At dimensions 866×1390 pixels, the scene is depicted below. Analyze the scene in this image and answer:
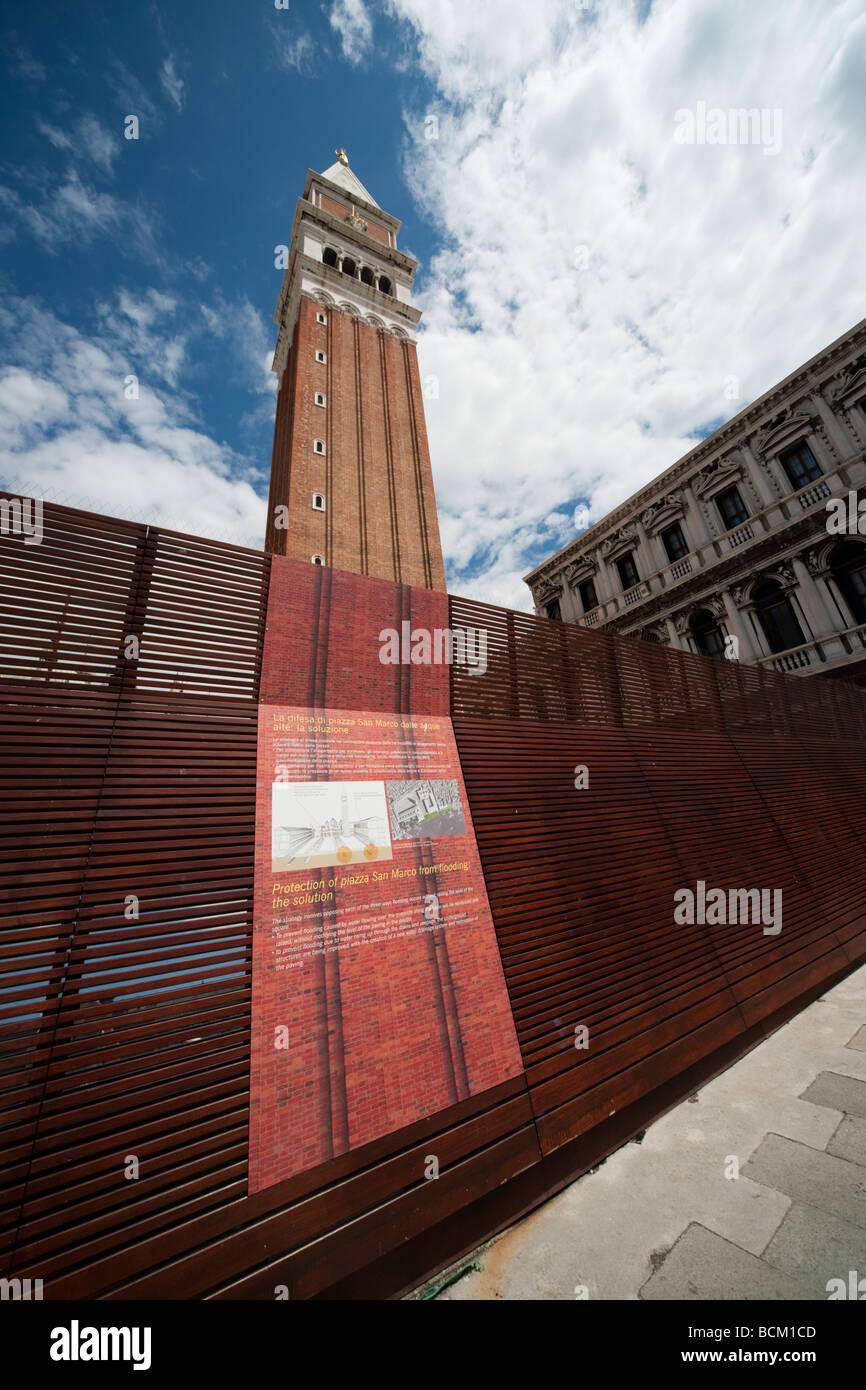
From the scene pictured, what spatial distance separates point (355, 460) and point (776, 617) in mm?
18846

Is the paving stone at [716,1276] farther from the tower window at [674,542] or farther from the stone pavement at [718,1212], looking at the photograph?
the tower window at [674,542]

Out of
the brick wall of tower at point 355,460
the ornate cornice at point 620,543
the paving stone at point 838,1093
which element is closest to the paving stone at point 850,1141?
the paving stone at point 838,1093

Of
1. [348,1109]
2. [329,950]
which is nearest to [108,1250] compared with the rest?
[348,1109]

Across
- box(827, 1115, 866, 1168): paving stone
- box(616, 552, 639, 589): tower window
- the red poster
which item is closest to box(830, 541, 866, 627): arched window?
box(616, 552, 639, 589): tower window

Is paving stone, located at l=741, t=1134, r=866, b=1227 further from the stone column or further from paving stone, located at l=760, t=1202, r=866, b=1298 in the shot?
the stone column

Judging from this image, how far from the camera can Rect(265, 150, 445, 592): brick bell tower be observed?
1841 centimetres

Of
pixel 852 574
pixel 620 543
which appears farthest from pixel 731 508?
pixel 852 574

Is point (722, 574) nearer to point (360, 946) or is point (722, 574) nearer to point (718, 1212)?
point (718, 1212)

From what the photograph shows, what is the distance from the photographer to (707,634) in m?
22.1

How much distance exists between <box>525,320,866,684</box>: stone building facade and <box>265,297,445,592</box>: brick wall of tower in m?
11.5

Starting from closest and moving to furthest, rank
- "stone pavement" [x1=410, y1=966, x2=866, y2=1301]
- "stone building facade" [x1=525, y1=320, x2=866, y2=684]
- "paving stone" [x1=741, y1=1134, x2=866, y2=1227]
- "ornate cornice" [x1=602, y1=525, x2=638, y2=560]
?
"stone pavement" [x1=410, y1=966, x2=866, y2=1301]
"paving stone" [x1=741, y1=1134, x2=866, y2=1227]
"stone building facade" [x1=525, y1=320, x2=866, y2=684]
"ornate cornice" [x1=602, y1=525, x2=638, y2=560]
